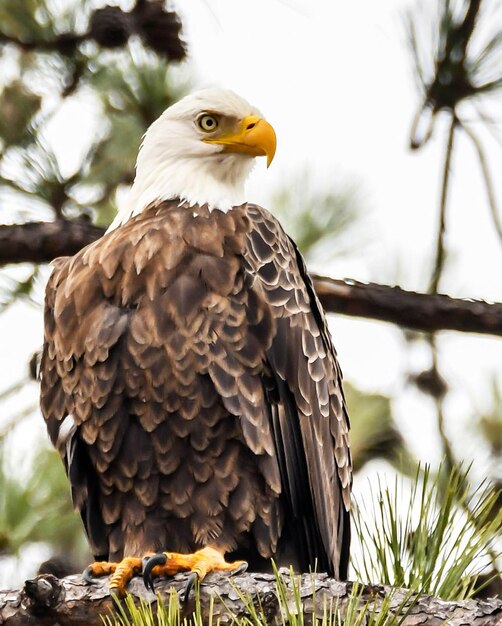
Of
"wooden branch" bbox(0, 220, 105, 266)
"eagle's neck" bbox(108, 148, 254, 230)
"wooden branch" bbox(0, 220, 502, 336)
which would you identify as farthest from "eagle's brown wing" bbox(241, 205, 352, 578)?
"wooden branch" bbox(0, 220, 105, 266)

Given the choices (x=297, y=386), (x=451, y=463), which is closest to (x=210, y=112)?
(x=297, y=386)

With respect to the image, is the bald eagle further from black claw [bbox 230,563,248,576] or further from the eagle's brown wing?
black claw [bbox 230,563,248,576]

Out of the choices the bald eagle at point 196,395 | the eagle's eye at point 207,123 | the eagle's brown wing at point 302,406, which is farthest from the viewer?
→ the eagle's eye at point 207,123

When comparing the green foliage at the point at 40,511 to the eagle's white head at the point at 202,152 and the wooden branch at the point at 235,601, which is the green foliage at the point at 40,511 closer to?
the eagle's white head at the point at 202,152

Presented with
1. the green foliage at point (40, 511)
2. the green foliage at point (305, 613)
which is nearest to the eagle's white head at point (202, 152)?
the green foliage at point (40, 511)

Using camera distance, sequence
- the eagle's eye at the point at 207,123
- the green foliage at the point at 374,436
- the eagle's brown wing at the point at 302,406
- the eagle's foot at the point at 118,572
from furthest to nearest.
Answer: the green foliage at the point at 374,436
the eagle's eye at the point at 207,123
the eagle's brown wing at the point at 302,406
the eagle's foot at the point at 118,572

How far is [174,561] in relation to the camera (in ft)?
10.3

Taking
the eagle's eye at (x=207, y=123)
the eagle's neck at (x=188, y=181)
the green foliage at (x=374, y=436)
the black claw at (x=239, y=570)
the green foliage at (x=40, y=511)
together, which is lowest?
the black claw at (x=239, y=570)

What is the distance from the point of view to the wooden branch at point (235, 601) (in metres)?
2.24

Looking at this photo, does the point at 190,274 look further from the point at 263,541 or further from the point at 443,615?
the point at 443,615

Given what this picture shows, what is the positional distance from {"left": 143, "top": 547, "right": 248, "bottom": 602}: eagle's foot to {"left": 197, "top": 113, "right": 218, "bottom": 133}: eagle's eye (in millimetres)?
1600

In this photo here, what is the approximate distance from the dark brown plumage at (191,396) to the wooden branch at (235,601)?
55 cm

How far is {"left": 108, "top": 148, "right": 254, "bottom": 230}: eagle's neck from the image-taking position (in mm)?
4070

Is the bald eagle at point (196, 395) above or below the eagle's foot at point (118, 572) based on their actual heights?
above
